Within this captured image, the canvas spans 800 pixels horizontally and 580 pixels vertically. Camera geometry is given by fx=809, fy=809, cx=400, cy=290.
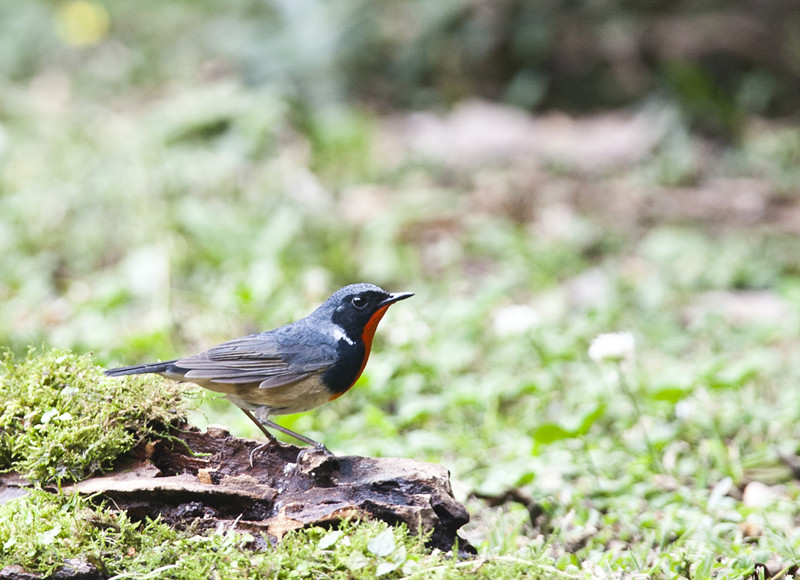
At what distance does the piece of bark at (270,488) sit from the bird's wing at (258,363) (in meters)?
0.25

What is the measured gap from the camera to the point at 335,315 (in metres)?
3.41

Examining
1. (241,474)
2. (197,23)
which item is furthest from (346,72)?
(241,474)

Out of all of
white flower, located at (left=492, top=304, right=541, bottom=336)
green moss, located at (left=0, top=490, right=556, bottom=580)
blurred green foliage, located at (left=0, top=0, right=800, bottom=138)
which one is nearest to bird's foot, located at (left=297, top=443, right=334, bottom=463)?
green moss, located at (left=0, top=490, right=556, bottom=580)

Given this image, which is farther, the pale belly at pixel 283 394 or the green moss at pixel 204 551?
the pale belly at pixel 283 394

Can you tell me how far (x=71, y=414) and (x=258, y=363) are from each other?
2.41 ft

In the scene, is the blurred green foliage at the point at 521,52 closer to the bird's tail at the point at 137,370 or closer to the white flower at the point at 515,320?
the white flower at the point at 515,320

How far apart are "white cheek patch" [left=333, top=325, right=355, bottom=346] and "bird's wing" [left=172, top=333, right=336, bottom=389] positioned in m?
0.07

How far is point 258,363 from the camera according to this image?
3277 millimetres

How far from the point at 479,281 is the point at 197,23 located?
7834 mm

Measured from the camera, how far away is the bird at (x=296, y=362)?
320cm

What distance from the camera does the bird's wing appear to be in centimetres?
316

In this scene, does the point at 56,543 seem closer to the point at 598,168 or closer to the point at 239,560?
the point at 239,560

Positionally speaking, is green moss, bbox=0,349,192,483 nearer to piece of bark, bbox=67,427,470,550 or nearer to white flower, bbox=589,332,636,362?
piece of bark, bbox=67,427,470,550

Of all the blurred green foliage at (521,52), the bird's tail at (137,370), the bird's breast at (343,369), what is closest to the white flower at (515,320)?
the bird's breast at (343,369)
